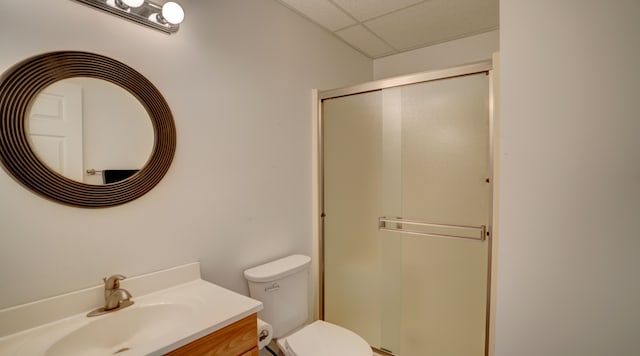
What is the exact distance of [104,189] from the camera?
3.46ft

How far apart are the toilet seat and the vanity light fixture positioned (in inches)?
64.3

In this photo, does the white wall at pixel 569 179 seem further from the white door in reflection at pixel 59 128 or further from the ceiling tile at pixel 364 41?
the white door in reflection at pixel 59 128

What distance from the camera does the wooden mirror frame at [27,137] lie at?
874 millimetres

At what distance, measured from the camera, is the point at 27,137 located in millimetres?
904

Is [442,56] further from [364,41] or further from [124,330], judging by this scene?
[124,330]

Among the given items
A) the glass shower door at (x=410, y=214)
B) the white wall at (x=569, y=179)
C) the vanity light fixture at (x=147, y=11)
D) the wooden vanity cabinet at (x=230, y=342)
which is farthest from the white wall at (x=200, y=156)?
the white wall at (x=569, y=179)

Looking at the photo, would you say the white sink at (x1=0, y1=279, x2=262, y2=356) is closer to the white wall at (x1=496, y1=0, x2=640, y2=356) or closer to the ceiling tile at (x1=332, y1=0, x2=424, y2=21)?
the white wall at (x1=496, y1=0, x2=640, y2=356)

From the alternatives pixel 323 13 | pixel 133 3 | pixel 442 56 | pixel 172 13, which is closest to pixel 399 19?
pixel 323 13

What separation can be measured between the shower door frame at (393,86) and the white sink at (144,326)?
1.05 metres

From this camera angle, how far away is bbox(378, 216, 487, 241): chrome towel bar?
5.02 feet

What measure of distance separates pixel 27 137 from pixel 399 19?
2.11m

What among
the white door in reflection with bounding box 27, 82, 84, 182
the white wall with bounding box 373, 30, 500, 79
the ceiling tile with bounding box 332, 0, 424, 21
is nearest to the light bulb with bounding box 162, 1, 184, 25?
the white door in reflection with bounding box 27, 82, 84, 182

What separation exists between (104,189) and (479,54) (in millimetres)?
2661

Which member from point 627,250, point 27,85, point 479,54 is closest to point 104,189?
point 27,85
